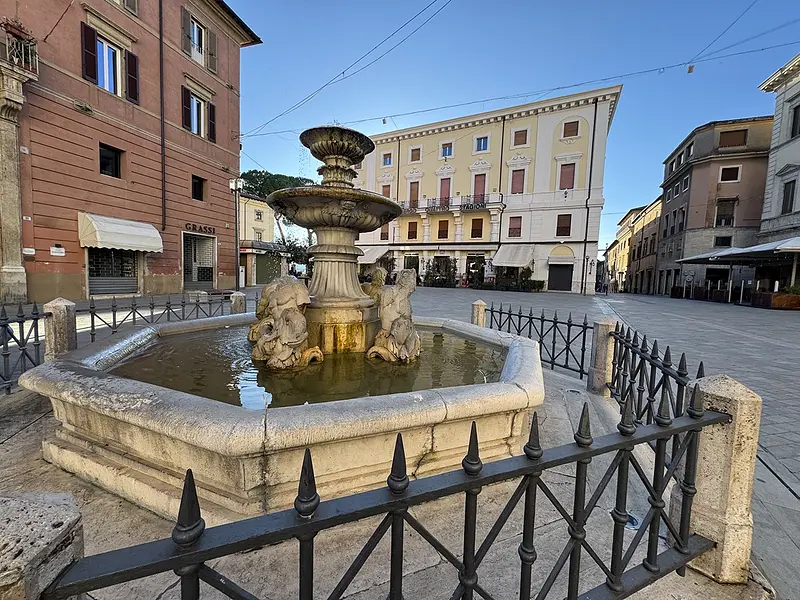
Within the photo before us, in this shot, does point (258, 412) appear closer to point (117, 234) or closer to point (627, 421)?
point (627, 421)

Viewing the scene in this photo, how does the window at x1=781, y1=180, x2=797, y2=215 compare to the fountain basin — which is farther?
the window at x1=781, y1=180, x2=797, y2=215

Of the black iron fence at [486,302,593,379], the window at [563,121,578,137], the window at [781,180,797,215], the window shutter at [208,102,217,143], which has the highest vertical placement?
the window at [563,121,578,137]

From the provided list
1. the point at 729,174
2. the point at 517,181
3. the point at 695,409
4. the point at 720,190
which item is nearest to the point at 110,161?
the point at 695,409

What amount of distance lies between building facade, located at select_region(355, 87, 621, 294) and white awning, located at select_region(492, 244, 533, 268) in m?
0.08

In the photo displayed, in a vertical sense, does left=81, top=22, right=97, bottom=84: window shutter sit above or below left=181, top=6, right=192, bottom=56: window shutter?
below

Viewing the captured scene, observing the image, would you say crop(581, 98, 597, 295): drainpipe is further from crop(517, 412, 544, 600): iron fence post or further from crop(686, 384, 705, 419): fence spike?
crop(517, 412, 544, 600): iron fence post

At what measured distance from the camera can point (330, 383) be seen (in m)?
3.63

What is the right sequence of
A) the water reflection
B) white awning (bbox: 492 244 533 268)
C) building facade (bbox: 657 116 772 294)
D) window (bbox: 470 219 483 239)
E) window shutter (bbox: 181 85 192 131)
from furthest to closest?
window (bbox: 470 219 483 239) < white awning (bbox: 492 244 533 268) < building facade (bbox: 657 116 772 294) < window shutter (bbox: 181 85 192 131) < the water reflection

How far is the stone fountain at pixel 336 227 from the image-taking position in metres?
4.43

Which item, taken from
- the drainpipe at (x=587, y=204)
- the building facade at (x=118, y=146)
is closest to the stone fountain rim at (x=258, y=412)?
the building facade at (x=118, y=146)

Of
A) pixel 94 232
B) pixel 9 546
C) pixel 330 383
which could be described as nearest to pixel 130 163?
pixel 94 232

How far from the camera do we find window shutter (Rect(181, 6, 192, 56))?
16.8m

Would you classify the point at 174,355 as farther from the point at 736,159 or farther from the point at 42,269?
the point at 736,159

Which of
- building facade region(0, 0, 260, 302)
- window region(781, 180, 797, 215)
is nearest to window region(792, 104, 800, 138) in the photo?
window region(781, 180, 797, 215)
